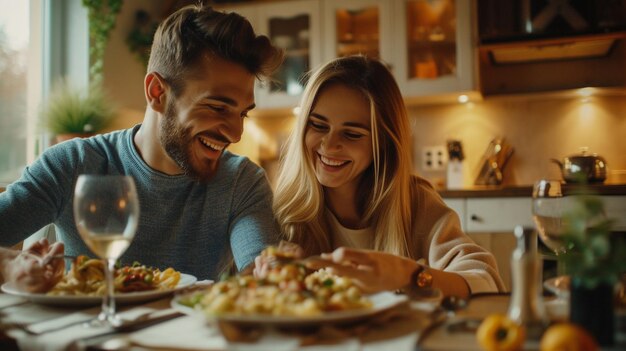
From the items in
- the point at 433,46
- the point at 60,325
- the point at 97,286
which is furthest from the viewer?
the point at 433,46

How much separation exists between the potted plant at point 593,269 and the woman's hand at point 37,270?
32.5 inches

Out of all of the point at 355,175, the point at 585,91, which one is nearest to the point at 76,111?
the point at 355,175

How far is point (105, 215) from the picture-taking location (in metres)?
0.86

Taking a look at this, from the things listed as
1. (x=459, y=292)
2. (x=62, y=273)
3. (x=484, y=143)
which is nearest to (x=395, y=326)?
(x=459, y=292)

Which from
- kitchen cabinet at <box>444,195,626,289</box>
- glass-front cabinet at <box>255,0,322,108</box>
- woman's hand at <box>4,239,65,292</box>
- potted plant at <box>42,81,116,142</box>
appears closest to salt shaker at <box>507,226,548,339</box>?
woman's hand at <box>4,239,65,292</box>

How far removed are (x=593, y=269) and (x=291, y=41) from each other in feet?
11.1

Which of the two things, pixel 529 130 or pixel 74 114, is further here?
pixel 529 130

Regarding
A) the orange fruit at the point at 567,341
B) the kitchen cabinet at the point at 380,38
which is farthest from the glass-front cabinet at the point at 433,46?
the orange fruit at the point at 567,341

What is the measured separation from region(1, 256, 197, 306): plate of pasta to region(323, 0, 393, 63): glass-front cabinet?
110 inches

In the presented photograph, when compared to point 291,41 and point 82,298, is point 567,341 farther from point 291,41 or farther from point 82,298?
point 291,41

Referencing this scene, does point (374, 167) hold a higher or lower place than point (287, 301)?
higher

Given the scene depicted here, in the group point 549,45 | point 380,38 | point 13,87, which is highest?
point 380,38

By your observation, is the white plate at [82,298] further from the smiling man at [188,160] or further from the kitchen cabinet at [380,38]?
the kitchen cabinet at [380,38]

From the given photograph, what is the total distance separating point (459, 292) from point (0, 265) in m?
0.87
